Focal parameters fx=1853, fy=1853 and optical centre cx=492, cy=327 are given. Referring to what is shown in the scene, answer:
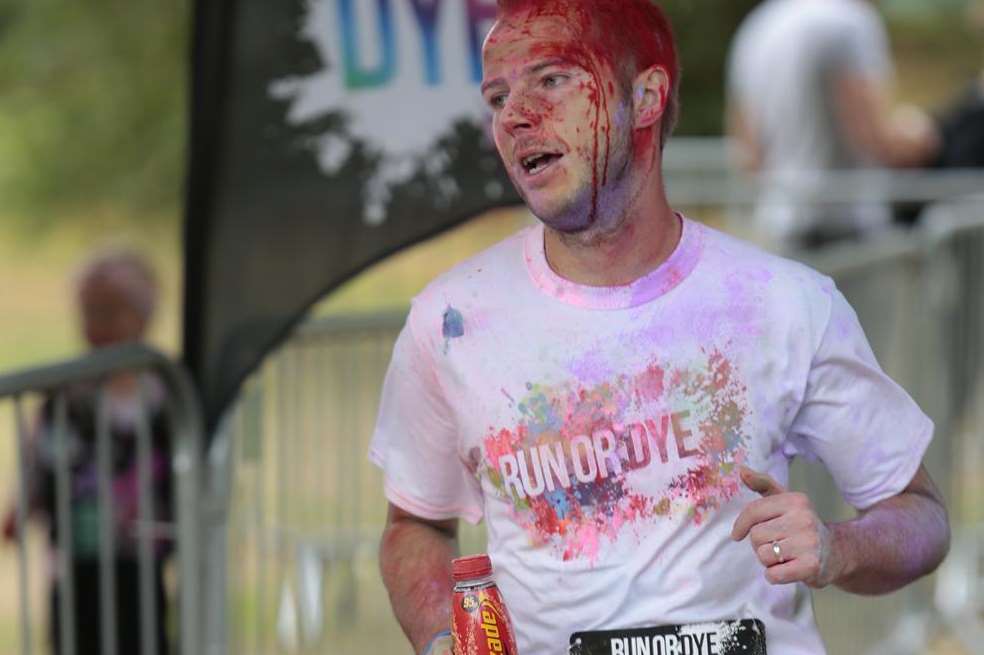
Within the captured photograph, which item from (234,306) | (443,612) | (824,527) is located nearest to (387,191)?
(234,306)

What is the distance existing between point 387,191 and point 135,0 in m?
13.8

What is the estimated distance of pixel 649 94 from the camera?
243 centimetres

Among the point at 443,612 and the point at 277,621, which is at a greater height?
the point at 443,612

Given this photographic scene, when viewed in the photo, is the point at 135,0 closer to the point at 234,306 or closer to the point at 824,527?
the point at 234,306

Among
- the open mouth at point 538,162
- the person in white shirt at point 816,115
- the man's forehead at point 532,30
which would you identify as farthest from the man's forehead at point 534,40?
Answer: the person in white shirt at point 816,115

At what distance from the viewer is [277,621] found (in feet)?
15.4

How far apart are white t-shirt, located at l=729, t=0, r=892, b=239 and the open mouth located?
5028 mm

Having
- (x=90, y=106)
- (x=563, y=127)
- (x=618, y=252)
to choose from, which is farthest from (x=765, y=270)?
(x=90, y=106)

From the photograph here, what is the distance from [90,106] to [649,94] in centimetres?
1585

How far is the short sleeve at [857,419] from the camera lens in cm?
241

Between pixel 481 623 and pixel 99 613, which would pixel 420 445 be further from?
pixel 99 613

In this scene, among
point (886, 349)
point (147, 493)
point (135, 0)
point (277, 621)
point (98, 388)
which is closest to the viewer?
point (98, 388)

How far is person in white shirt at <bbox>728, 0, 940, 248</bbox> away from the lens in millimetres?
7234

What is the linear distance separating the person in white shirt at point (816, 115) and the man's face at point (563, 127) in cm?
498
